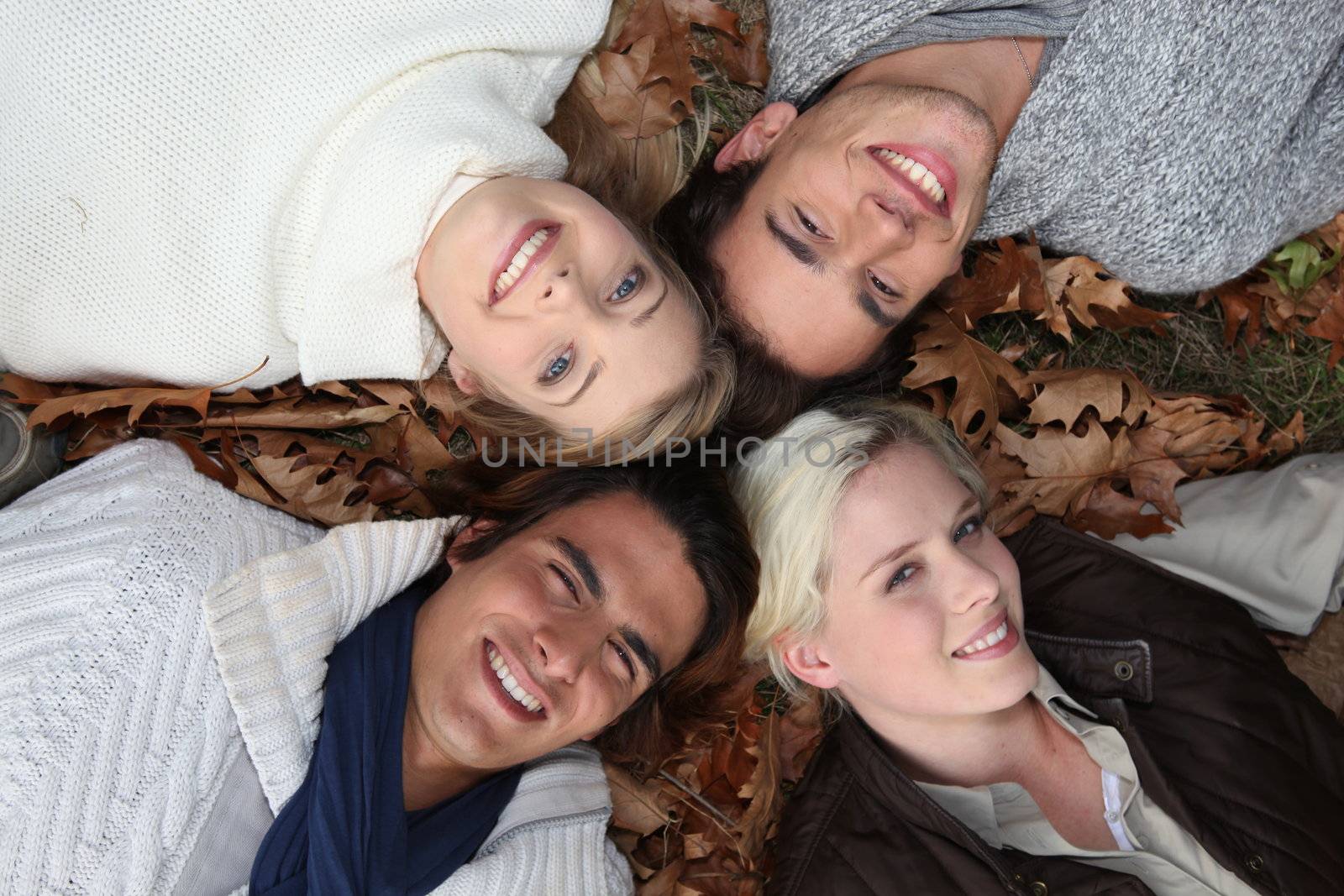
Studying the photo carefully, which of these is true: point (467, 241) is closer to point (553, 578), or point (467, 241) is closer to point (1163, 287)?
point (553, 578)

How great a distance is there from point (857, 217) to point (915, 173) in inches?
10.2

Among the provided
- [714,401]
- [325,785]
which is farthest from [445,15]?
[325,785]

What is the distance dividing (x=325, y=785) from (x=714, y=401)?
1716 mm

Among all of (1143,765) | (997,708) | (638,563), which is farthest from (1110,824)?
(638,563)

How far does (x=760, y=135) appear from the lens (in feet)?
11.3

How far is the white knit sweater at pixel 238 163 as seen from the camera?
2.98 m

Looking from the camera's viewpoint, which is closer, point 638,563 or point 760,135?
point 638,563

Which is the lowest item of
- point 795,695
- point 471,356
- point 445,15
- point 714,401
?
point 795,695

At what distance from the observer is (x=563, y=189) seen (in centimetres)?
298

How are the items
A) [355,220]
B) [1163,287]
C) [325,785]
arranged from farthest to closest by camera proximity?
1. [1163,287]
2. [355,220]
3. [325,785]

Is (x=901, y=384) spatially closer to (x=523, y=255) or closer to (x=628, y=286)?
(x=628, y=286)

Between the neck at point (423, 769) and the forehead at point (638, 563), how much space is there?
0.73m

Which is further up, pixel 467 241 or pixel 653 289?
pixel 467 241

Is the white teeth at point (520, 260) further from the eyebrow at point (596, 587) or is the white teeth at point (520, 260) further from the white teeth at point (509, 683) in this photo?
the white teeth at point (509, 683)
